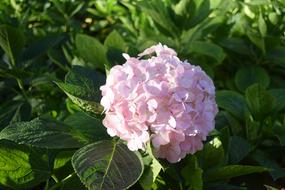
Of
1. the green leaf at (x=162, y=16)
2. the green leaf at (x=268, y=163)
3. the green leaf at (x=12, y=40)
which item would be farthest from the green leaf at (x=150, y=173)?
Result: the green leaf at (x=162, y=16)

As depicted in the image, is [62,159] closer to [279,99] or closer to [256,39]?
[279,99]

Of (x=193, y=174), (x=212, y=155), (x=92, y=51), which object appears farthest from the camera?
(x=92, y=51)

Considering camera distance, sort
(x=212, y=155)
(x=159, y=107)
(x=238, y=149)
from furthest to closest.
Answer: (x=238, y=149)
(x=212, y=155)
(x=159, y=107)

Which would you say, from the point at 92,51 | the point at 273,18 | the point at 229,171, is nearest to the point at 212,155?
the point at 229,171

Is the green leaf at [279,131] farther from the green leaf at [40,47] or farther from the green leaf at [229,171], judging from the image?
the green leaf at [40,47]

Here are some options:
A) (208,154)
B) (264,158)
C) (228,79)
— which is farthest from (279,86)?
(208,154)

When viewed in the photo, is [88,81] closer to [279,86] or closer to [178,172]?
[178,172]
